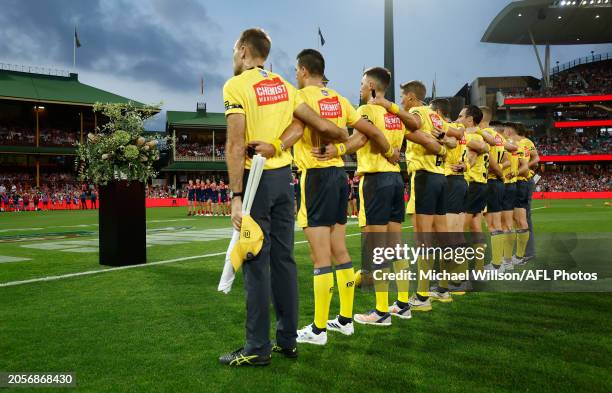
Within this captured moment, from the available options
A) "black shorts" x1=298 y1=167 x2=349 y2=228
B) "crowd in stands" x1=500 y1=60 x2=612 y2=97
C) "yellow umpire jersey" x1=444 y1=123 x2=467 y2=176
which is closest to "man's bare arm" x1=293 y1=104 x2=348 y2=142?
"black shorts" x1=298 y1=167 x2=349 y2=228

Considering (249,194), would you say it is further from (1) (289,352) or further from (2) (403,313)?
(2) (403,313)

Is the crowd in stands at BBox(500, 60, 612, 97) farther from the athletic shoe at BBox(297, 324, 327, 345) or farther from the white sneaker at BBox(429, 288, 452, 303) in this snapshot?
the athletic shoe at BBox(297, 324, 327, 345)

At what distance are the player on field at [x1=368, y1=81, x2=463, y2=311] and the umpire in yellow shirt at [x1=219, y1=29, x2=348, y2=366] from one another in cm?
221

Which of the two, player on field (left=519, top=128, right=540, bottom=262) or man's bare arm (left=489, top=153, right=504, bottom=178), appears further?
player on field (left=519, top=128, right=540, bottom=262)

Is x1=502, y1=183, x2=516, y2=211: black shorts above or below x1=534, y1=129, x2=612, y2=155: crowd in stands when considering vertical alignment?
below

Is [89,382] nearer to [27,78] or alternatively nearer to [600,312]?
[600,312]

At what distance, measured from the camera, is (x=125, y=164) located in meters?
8.43

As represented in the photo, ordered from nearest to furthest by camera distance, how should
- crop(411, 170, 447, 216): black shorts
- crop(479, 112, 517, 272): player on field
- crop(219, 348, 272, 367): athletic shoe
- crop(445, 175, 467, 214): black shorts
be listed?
crop(219, 348, 272, 367): athletic shoe → crop(411, 170, 447, 216): black shorts → crop(445, 175, 467, 214): black shorts → crop(479, 112, 517, 272): player on field

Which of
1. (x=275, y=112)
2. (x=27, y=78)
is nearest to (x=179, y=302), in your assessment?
(x=275, y=112)

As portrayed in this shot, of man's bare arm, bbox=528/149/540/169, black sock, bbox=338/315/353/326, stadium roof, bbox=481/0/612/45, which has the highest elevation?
stadium roof, bbox=481/0/612/45

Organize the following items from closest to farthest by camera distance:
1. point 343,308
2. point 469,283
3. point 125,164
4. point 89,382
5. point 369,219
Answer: point 89,382, point 343,308, point 369,219, point 469,283, point 125,164

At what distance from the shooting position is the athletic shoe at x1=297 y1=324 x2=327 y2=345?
4.23 m

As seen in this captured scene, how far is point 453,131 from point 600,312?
8.77 ft

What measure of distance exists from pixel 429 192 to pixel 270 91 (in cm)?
277
